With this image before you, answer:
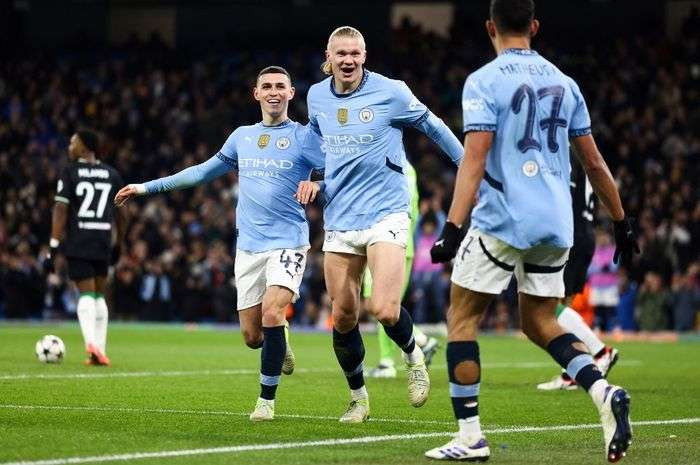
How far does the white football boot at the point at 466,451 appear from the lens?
23.1ft

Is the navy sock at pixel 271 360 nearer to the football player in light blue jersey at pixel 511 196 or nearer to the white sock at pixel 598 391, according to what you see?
the football player in light blue jersey at pixel 511 196

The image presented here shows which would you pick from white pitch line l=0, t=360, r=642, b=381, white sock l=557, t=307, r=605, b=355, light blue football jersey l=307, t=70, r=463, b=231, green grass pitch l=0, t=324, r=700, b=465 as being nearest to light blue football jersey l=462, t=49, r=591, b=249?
green grass pitch l=0, t=324, r=700, b=465

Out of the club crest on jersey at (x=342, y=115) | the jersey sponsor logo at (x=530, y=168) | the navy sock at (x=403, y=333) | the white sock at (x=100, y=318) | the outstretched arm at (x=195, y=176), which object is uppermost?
the club crest on jersey at (x=342, y=115)

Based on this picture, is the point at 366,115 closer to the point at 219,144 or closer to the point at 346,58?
the point at 346,58

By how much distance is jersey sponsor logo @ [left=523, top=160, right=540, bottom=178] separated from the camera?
23.1 feet

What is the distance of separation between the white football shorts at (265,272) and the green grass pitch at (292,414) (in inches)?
33.0

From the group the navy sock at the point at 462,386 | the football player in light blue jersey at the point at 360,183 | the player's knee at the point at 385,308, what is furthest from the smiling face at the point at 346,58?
the navy sock at the point at 462,386

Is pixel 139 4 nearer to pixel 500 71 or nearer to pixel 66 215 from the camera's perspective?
pixel 66 215

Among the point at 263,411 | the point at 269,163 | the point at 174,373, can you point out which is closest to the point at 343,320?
the point at 263,411

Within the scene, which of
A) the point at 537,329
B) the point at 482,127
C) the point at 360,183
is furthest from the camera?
the point at 360,183

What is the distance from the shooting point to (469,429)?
23.2ft

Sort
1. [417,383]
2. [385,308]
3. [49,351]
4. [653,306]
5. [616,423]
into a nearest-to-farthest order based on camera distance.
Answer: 1. [616,423]
2. [385,308]
3. [417,383]
4. [49,351]
5. [653,306]

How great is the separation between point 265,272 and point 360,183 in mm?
1286

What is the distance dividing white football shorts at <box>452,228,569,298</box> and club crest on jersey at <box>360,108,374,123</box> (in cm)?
191
